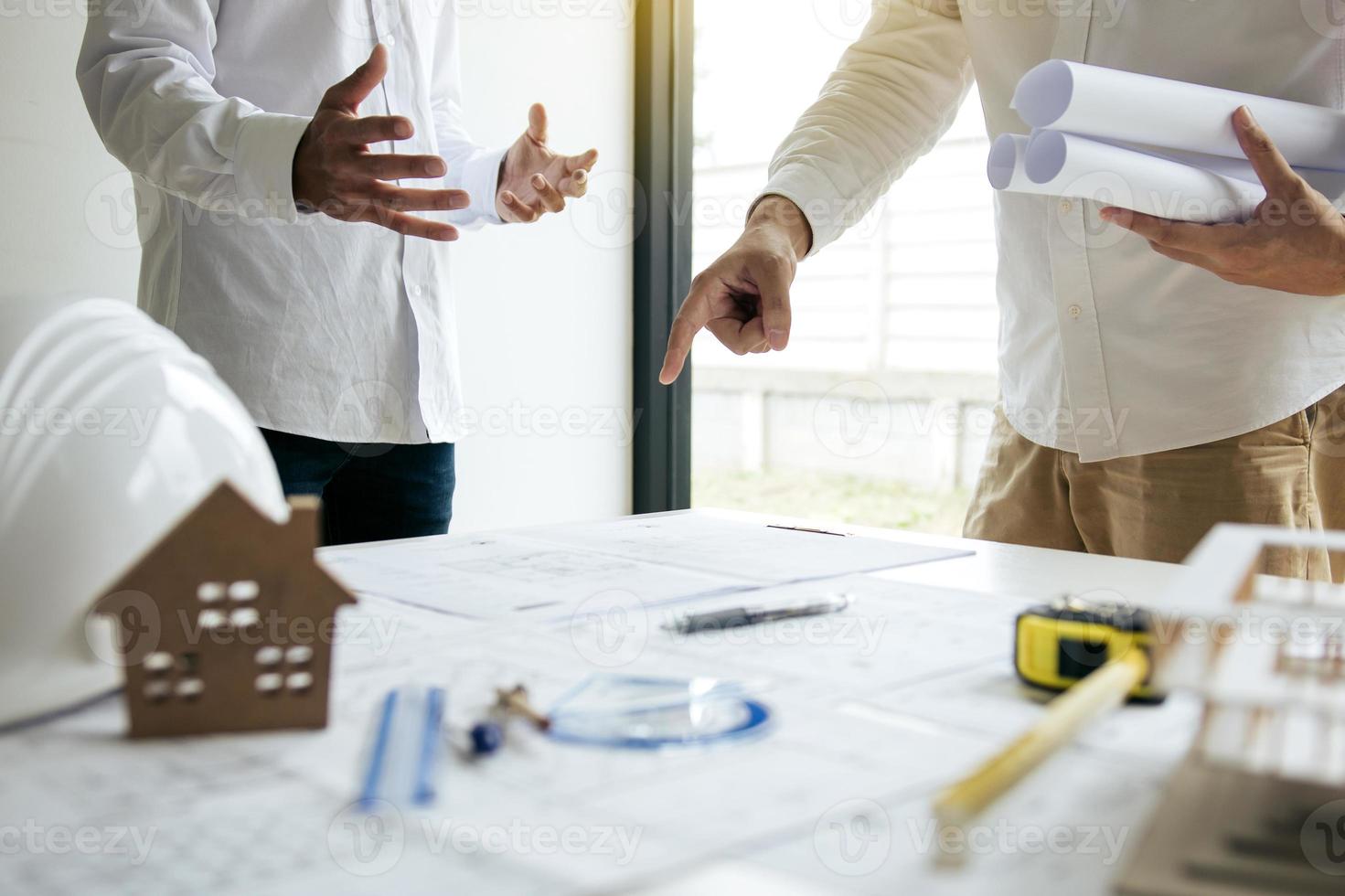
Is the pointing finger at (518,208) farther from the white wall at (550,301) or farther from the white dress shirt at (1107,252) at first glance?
the white wall at (550,301)

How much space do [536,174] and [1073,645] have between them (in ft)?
3.59

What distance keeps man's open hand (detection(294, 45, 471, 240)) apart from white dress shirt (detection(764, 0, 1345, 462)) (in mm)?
418

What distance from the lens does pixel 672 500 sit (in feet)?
9.43

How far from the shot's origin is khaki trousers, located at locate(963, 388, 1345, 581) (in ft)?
3.62

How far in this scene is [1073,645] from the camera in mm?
561

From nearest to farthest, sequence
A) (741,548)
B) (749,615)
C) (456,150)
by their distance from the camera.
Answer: (749,615), (741,548), (456,150)

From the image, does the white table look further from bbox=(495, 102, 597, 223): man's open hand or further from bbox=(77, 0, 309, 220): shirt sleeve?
bbox=(495, 102, 597, 223): man's open hand

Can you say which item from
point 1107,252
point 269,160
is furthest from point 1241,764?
point 269,160

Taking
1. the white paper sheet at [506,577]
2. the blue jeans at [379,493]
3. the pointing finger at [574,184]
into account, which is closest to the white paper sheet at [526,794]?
the white paper sheet at [506,577]

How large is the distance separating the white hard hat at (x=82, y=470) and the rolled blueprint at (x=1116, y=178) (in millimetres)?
610

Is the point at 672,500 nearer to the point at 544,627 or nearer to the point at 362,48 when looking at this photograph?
the point at 362,48

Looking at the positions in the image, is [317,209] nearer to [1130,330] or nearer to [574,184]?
[574,184]

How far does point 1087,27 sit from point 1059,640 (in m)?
0.83

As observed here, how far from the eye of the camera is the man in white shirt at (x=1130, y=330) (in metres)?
1.09
